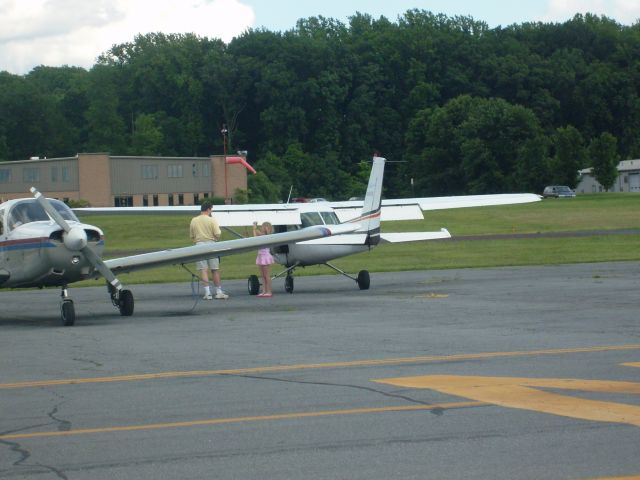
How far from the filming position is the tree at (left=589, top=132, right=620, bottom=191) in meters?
89.4

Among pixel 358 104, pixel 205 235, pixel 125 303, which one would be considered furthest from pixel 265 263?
pixel 358 104

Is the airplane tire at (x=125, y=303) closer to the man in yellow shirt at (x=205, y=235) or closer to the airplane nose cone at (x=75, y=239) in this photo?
the airplane nose cone at (x=75, y=239)

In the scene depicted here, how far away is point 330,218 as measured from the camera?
25516 mm

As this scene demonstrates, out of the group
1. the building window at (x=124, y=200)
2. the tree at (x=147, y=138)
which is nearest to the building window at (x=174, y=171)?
the building window at (x=124, y=200)

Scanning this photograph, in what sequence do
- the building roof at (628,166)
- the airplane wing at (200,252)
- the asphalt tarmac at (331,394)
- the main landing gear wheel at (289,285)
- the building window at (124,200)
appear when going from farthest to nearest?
the building roof at (628,166)
the building window at (124,200)
the main landing gear wheel at (289,285)
the airplane wing at (200,252)
the asphalt tarmac at (331,394)

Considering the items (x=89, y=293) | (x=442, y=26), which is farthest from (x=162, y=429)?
(x=442, y=26)

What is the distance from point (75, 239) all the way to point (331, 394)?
921cm

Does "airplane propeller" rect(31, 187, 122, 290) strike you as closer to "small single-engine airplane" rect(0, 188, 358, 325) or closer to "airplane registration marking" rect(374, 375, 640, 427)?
"small single-engine airplane" rect(0, 188, 358, 325)

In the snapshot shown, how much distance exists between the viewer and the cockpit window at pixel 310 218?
2539cm

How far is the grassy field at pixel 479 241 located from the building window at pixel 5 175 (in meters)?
24.5

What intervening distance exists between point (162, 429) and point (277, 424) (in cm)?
87

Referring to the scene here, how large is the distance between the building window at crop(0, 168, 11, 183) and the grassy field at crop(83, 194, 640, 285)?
24464 mm

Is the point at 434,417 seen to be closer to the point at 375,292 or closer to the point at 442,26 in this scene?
the point at 375,292

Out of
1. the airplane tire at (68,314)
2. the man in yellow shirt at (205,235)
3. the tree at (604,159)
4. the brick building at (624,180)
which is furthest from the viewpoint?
the brick building at (624,180)
